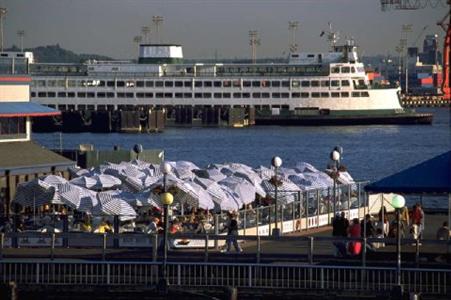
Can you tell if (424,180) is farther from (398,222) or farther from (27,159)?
(27,159)

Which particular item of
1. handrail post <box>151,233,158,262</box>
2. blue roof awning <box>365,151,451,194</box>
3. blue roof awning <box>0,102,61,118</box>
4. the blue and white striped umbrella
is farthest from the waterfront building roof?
blue roof awning <box>365,151,451,194</box>

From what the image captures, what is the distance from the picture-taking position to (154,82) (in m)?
145

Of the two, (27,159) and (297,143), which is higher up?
(27,159)

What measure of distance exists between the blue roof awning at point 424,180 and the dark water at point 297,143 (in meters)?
43.6

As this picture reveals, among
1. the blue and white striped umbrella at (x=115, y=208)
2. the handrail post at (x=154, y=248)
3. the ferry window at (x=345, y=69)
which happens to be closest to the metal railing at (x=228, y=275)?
the handrail post at (x=154, y=248)

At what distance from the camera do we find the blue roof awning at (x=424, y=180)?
A: 24.9 metres

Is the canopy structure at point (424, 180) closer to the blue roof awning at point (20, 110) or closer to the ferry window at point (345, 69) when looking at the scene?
the blue roof awning at point (20, 110)

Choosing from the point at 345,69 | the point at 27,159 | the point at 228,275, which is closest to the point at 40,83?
the point at 345,69

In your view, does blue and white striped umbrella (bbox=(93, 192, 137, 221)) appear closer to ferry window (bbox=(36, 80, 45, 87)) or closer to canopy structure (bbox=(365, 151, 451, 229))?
canopy structure (bbox=(365, 151, 451, 229))

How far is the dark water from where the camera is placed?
85.6 metres

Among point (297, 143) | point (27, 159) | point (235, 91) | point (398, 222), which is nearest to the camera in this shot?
point (398, 222)

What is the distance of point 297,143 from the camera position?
110 meters

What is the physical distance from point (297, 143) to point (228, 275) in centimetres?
8613

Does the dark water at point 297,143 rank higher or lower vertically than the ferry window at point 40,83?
lower
